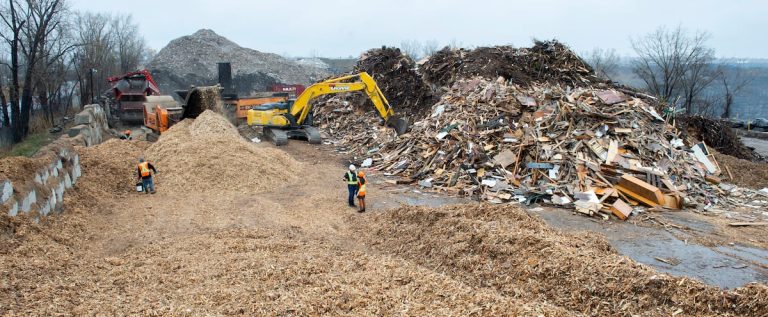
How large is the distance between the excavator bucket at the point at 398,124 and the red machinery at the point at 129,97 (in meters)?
13.6

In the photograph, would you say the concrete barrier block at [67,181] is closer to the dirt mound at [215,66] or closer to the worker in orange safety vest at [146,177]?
the worker in orange safety vest at [146,177]

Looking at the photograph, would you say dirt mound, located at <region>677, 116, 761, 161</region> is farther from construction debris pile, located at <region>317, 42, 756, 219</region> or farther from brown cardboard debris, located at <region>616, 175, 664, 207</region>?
brown cardboard debris, located at <region>616, 175, 664, 207</region>

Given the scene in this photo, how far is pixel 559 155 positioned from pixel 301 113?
10.1 metres

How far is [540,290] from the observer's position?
6.27 meters

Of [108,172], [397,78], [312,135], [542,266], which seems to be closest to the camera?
[542,266]

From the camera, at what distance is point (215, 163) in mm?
13008

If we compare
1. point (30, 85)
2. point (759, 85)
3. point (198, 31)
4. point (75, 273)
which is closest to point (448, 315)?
point (75, 273)

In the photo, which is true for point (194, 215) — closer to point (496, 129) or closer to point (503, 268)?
point (503, 268)

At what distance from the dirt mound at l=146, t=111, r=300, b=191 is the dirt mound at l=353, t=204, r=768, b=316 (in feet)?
15.6

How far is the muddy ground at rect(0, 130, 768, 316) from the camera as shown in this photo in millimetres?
5613

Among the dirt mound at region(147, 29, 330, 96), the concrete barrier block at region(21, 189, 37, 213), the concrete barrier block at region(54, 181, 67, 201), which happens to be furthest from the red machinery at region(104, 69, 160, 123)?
the dirt mound at region(147, 29, 330, 96)

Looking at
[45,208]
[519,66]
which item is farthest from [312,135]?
[45,208]

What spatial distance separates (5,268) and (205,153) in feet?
24.3

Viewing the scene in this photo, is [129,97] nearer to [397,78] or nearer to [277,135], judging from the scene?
[277,135]
